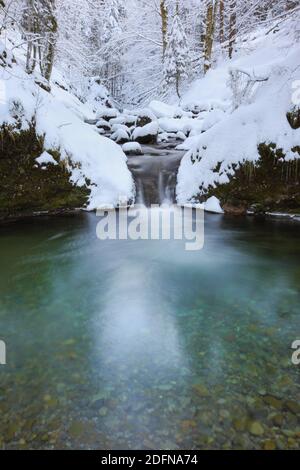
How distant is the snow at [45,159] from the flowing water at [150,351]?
3216 mm

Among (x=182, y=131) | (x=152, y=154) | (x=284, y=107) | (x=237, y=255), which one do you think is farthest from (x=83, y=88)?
(x=237, y=255)

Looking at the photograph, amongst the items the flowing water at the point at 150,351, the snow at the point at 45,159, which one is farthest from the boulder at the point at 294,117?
the snow at the point at 45,159

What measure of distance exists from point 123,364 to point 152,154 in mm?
11450

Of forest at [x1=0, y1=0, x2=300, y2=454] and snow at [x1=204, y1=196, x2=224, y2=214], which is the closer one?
forest at [x1=0, y1=0, x2=300, y2=454]

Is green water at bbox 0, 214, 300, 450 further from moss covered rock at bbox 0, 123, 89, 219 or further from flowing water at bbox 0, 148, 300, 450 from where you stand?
moss covered rock at bbox 0, 123, 89, 219

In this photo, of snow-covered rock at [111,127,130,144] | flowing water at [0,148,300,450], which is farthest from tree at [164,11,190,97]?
flowing water at [0,148,300,450]

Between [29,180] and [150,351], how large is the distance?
21.4ft

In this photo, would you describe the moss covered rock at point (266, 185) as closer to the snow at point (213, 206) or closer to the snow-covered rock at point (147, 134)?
the snow at point (213, 206)

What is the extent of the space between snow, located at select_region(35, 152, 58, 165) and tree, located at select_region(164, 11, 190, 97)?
18794 mm

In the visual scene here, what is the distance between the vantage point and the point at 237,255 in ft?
20.0

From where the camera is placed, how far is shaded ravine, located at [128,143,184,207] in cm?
995

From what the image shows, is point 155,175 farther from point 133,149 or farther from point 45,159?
point 45,159
